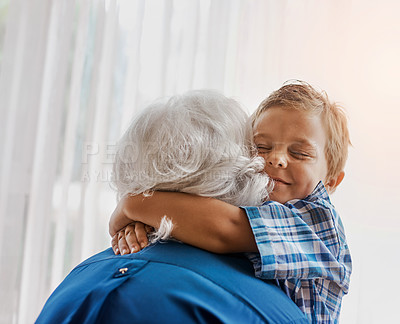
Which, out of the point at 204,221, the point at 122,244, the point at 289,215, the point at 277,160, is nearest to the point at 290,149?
the point at 277,160

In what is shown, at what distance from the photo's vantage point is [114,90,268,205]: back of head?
0.92 meters

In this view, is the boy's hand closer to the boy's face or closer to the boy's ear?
the boy's face

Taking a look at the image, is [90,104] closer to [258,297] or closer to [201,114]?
[201,114]

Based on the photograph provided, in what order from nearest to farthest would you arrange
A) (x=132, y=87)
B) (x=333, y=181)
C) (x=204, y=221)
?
(x=204, y=221)
(x=333, y=181)
(x=132, y=87)

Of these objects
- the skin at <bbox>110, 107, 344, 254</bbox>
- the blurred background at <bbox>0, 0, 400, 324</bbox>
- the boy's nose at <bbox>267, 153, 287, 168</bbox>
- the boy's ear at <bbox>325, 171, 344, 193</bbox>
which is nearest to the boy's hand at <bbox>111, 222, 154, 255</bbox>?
the skin at <bbox>110, 107, 344, 254</bbox>

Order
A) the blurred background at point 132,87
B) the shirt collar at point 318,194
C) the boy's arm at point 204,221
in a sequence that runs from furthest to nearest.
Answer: the blurred background at point 132,87
the shirt collar at point 318,194
the boy's arm at point 204,221

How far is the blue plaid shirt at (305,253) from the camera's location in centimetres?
88

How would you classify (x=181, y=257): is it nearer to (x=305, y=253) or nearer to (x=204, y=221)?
(x=204, y=221)

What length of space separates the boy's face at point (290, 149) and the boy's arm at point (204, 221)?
0.81 feet

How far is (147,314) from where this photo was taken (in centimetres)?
73

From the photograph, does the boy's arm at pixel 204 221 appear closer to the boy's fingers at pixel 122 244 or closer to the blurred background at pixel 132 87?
the boy's fingers at pixel 122 244

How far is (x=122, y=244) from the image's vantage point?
0.96m

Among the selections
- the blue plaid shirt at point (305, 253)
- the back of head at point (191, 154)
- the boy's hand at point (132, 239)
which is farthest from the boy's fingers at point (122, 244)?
the blue plaid shirt at point (305, 253)

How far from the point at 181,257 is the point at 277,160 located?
39 cm
